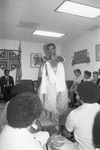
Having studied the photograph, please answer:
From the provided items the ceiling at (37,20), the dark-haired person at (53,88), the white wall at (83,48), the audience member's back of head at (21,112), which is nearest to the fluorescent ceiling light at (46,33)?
the ceiling at (37,20)

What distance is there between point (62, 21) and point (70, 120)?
435 centimetres

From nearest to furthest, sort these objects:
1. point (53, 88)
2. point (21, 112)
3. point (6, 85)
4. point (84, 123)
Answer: point (21, 112), point (84, 123), point (53, 88), point (6, 85)

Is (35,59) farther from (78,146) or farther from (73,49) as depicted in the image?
(78,146)

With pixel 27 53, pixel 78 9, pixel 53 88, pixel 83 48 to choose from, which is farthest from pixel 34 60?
pixel 53 88

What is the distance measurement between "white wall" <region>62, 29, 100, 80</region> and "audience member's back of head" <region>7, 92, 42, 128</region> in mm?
5683

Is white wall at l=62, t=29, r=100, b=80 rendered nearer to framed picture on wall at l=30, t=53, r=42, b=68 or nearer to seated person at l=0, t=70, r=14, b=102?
framed picture on wall at l=30, t=53, r=42, b=68

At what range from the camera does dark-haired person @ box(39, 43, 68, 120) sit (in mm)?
2910

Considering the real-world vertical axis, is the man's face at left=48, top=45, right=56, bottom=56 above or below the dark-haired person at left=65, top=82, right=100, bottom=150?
above

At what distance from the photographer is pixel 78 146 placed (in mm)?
1637

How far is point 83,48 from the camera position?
7.35 meters

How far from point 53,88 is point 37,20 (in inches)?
120

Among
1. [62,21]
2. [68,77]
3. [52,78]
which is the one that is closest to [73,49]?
[68,77]

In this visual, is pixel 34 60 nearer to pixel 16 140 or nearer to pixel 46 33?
pixel 46 33

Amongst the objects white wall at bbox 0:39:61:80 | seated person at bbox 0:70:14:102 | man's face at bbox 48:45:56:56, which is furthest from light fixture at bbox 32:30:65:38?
man's face at bbox 48:45:56:56
